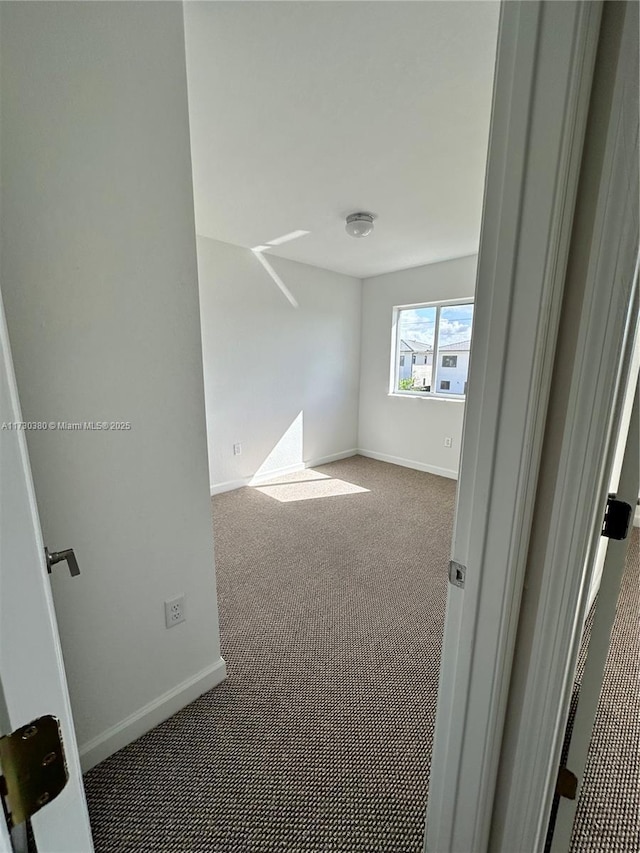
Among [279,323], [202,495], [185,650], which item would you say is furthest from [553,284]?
[279,323]

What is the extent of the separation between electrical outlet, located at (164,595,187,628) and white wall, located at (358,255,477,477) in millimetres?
3189

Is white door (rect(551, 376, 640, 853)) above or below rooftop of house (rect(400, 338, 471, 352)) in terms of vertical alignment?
below

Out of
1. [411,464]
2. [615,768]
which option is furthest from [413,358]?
[615,768]

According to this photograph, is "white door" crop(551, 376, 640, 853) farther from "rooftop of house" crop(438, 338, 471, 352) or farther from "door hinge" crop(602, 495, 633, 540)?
"rooftop of house" crop(438, 338, 471, 352)

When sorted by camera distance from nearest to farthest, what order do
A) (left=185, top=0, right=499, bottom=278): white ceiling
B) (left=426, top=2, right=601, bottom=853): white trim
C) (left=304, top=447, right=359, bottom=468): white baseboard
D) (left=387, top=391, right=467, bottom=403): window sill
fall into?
(left=426, top=2, right=601, bottom=853): white trim < (left=185, top=0, right=499, bottom=278): white ceiling < (left=387, top=391, right=467, bottom=403): window sill < (left=304, top=447, right=359, bottom=468): white baseboard

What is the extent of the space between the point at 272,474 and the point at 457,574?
347cm

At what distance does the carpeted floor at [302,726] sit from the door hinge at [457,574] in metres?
0.90

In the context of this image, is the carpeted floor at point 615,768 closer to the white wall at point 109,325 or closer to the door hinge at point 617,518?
the door hinge at point 617,518

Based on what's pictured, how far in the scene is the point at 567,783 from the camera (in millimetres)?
892

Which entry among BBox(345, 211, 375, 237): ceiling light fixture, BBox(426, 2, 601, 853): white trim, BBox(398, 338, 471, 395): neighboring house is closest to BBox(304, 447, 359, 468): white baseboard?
BBox(398, 338, 471, 395): neighboring house

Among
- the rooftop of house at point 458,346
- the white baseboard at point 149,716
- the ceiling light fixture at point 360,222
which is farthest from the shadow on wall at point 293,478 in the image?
the ceiling light fixture at point 360,222

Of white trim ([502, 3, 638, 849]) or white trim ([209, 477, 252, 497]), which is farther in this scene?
white trim ([209, 477, 252, 497])

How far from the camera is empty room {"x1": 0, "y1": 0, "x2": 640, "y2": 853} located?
0.56m

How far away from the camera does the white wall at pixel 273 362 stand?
11.1ft
